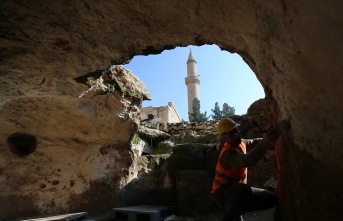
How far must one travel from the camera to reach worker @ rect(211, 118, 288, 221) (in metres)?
2.58

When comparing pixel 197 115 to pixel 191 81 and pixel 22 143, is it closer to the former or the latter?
pixel 191 81

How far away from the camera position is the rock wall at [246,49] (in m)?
1.53

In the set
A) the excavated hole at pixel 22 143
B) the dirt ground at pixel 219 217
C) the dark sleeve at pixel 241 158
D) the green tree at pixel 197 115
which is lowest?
the dirt ground at pixel 219 217

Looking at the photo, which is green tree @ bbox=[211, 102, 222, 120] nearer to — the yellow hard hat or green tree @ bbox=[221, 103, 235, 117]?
green tree @ bbox=[221, 103, 235, 117]

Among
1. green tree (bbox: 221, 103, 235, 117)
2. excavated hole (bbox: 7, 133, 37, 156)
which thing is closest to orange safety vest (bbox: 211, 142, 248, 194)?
excavated hole (bbox: 7, 133, 37, 156)

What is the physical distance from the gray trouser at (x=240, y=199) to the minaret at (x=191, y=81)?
2458 centimetres

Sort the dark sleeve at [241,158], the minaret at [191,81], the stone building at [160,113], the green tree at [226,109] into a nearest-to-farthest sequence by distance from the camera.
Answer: the dark sleeve at [241,158] < the stone building at [160,113] < the green tree at [226,109] < the minaret at [191,81]

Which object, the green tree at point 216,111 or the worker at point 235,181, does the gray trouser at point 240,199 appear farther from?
the green tree at point 216,111

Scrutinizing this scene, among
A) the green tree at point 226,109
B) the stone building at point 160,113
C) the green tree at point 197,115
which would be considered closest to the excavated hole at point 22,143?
the stone building at point 160,113

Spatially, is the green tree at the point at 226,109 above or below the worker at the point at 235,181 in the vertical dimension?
above

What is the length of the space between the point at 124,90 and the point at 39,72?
278 centimetres

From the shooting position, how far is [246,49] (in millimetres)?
2791

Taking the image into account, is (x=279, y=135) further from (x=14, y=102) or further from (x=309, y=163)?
(x=14, y=102)

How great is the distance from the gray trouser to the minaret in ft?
80.6
